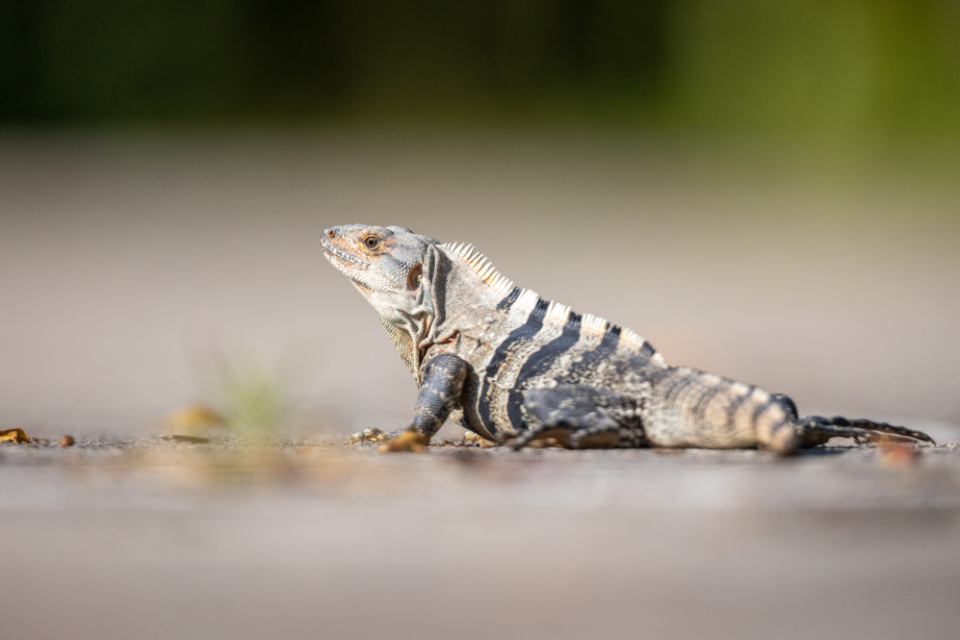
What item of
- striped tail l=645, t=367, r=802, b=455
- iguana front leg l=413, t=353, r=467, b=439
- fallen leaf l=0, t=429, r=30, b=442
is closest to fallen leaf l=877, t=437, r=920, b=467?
striped tail l=645, t=367, r=802, b=455

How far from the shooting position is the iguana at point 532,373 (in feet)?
15.5

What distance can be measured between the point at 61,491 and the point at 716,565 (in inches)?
98.6

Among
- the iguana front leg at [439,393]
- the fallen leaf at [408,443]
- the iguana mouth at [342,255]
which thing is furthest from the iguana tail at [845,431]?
the iguana mouth at [342,255]

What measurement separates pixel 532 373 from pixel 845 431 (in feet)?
4.98

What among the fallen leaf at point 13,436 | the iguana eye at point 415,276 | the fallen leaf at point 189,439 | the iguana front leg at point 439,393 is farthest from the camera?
the iguana eye at point 415,276

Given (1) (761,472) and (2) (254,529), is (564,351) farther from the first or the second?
(2) (254,529)

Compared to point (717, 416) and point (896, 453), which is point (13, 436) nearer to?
point (717, 416)

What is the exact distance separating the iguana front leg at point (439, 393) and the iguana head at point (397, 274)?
314 mm

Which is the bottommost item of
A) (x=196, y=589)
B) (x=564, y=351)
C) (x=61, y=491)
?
(x=196, y=589)

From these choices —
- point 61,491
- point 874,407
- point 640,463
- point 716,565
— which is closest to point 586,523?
point 716,565

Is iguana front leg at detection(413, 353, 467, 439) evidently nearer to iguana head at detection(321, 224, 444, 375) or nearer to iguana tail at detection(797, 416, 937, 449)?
iguana head at detection(321, 224, 444, 375)

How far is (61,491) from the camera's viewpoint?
4.08m

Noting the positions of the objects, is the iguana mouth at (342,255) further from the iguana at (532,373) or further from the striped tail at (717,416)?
the striped tail at (717,416)

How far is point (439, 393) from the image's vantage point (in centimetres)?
514
